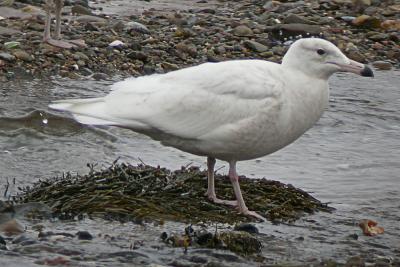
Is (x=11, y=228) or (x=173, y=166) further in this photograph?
(x=173, y=166)

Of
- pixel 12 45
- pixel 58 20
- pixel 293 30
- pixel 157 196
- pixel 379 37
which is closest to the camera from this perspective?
pixel 157 196

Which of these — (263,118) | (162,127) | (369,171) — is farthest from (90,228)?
(369,171)

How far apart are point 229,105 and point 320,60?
28.9 inches

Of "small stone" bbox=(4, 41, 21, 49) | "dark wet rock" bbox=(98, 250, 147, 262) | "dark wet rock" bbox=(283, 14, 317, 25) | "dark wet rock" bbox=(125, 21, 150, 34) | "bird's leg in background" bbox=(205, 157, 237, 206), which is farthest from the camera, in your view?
"dark wet rock" bbox=(283, 14, 317, 25)

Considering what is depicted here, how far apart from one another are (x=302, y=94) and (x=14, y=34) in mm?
6000

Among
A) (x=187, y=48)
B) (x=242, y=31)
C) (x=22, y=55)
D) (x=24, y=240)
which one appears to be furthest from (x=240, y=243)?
(x=242, y=31)

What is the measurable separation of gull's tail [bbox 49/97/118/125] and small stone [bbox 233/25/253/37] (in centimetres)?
672

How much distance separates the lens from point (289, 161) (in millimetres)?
8898

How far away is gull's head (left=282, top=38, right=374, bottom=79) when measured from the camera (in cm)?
696

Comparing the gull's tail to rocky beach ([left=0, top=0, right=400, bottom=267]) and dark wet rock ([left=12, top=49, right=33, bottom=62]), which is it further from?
dark wet rock ([left=12, top=49, right=33, bottom=62])

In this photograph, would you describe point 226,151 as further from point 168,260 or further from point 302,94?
point 168,260

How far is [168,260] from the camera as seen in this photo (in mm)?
5844

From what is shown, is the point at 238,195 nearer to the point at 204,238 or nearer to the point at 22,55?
the point at 204,238

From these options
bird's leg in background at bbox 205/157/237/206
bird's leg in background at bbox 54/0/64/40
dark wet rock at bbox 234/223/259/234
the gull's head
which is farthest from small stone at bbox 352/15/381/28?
dark wet rock at bbox 234/223/259/234
